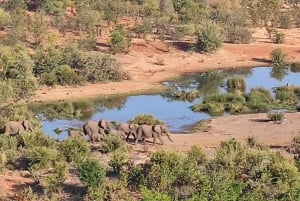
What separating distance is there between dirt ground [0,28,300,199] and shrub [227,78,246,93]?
14.4 feet

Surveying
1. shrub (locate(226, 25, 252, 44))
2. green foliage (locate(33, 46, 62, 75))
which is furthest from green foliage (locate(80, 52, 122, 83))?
shrub (locate(226, 25, 252, 44))

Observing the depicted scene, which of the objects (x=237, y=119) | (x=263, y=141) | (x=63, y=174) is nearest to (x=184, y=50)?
(x=237, y=119)

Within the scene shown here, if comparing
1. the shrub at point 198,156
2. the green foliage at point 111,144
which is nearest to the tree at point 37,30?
the green foliage at point 111,144

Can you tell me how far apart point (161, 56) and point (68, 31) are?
923 centimetres

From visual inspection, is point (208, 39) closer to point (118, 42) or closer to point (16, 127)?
point (118, 42)

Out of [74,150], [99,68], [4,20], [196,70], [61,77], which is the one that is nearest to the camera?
[74,150]

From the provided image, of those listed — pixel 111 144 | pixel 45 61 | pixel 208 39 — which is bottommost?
pixel 45 61

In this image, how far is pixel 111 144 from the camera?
23.7 meters

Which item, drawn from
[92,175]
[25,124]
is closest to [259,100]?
[25,124]

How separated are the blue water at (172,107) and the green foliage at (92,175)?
10.7 m

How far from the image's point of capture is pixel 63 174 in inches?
746

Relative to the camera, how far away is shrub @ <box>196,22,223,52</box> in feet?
170

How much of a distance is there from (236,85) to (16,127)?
1857 centimetres

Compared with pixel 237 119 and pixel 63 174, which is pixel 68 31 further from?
pixel 63 174
